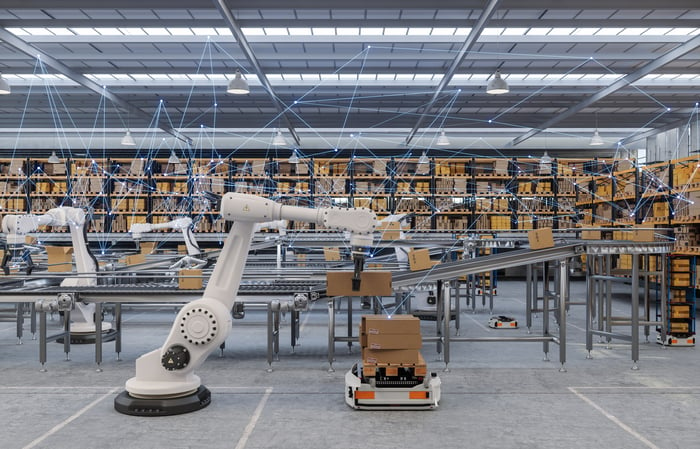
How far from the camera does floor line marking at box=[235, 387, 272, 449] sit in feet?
12.5

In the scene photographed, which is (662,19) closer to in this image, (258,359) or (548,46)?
(548,46)

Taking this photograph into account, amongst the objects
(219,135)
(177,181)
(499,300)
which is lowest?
(499,300)

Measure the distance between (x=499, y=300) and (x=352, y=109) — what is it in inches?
263

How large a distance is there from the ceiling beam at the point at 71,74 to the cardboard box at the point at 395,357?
920cm

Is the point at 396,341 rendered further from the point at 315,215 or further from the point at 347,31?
the point at 347,31

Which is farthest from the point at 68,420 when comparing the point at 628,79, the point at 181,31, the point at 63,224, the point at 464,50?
the point at 628,79

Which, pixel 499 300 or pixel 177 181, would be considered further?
pixel 177 181

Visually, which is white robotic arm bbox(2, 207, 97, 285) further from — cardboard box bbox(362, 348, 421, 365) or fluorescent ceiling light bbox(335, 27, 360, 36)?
fluorescent ceiling light bbox(335, 27, 360, 36)

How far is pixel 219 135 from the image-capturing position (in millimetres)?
19484

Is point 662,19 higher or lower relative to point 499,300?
higher

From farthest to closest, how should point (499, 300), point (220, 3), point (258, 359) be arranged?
point (499, 300)
point (220, 3)
point (258, 359)

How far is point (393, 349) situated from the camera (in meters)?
4.69

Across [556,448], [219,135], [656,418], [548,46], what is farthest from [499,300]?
[219,135]

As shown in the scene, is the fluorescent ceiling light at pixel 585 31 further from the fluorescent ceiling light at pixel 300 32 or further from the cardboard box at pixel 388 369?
the cardboard box at pixel 388 369
